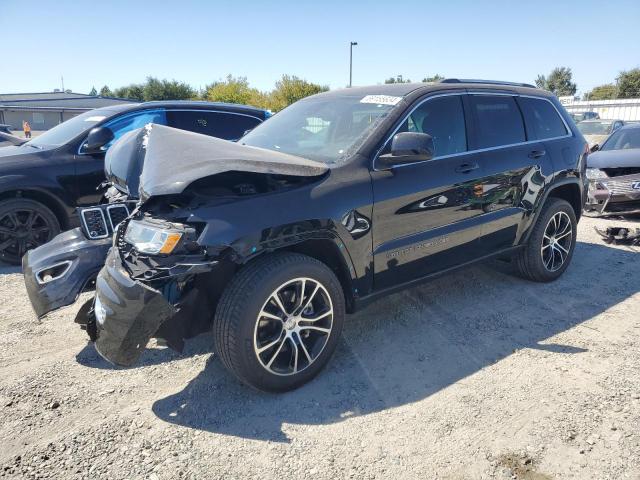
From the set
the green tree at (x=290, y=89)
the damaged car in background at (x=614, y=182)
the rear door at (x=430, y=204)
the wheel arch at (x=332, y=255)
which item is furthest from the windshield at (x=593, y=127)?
the green tree at (x=290, y=89)

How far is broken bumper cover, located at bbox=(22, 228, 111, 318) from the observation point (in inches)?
122

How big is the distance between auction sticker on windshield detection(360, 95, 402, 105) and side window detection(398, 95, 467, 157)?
0.17 metres

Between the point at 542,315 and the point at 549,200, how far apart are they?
49.0 inches

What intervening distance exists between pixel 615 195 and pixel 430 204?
5332 mm

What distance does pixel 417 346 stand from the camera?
344 centimetres

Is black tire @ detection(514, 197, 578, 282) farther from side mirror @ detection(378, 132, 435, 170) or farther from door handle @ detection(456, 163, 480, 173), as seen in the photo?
side mirror @ detection(378, 132, 435, 170)

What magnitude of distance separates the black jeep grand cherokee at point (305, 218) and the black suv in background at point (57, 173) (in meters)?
2.33

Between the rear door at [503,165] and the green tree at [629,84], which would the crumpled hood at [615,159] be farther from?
the green tree at [629,84]

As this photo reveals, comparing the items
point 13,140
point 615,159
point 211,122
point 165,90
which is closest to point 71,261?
point 211,122

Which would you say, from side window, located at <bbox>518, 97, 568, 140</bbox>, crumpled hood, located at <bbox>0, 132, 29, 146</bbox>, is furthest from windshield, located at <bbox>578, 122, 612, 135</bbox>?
crumpled hood, located at <bbox>0, 132, 29, 146</bbox>

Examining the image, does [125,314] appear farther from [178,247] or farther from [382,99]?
[382,99]

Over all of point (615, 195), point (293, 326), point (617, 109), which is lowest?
point (293, 326)


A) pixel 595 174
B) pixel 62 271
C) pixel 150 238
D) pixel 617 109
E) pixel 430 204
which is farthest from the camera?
pixel 617 109

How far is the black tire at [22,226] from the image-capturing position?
517cm
